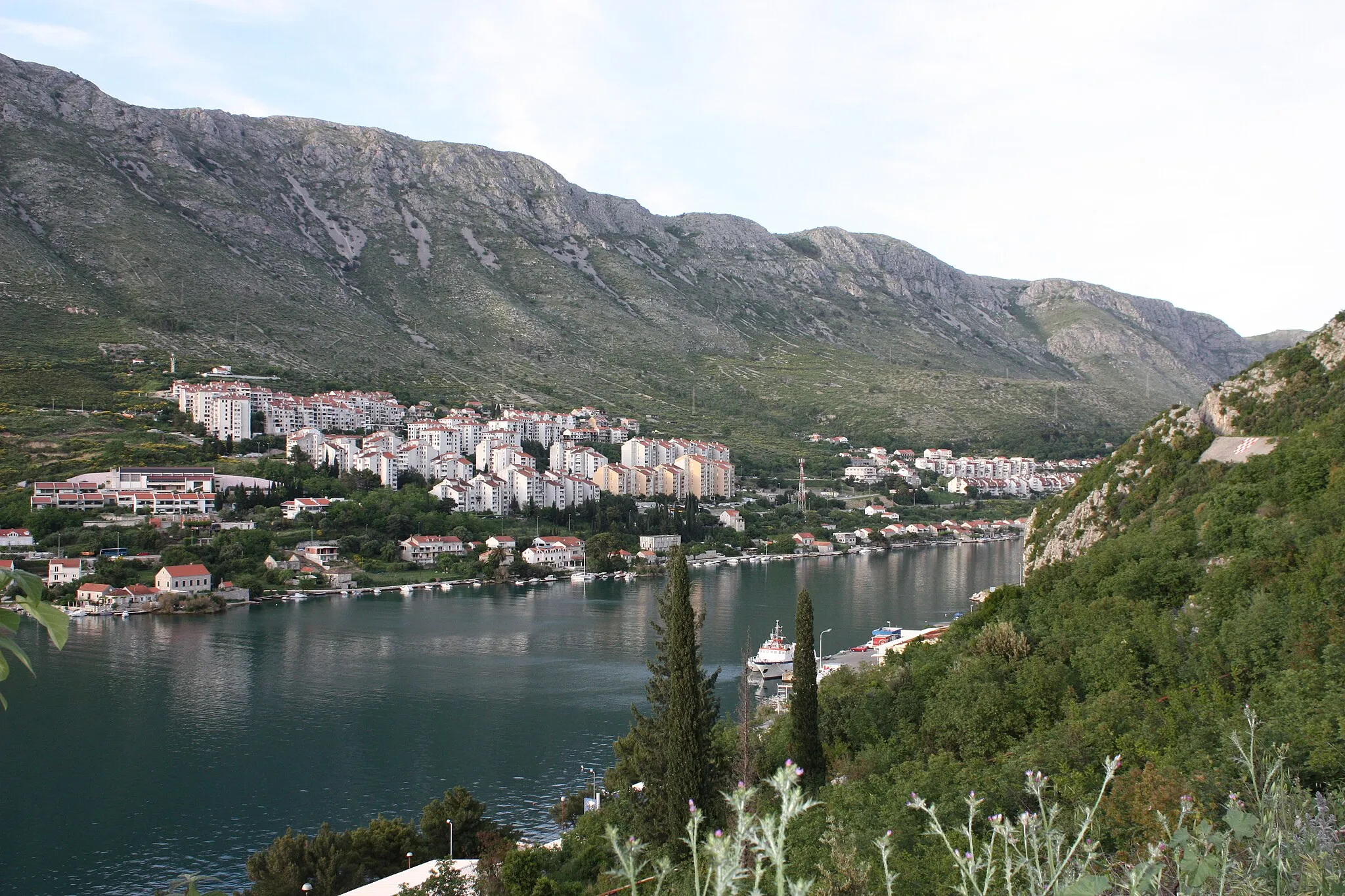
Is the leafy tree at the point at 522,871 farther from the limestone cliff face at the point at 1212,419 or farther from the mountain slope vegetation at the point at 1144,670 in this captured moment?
the limestone cliff face at the point at 1212,419

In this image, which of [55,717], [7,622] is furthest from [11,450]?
[7,622]

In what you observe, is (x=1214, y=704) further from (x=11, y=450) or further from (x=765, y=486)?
(x=765, y=486)

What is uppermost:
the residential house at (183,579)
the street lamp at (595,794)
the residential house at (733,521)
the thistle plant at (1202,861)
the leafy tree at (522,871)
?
the thistle plant at (1202,861)

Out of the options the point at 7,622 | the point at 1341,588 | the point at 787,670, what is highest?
the point at 7,622

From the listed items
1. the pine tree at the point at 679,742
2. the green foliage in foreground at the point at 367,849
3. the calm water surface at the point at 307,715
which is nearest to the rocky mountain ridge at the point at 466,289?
the calm water surface at the point at 307,715

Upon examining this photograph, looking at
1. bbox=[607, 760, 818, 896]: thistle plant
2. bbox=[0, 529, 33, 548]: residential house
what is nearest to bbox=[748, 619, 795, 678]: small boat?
bbox=[607, 760, 818, 896]: thistle plant

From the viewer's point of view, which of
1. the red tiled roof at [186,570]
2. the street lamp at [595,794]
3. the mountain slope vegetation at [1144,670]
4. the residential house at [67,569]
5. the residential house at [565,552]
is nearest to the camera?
the mountain slope vegetation at [1144,670]

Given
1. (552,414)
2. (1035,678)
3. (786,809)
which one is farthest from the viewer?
(552,414)
